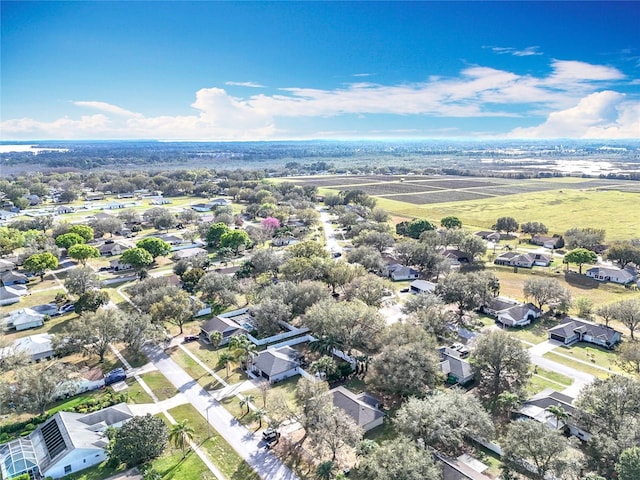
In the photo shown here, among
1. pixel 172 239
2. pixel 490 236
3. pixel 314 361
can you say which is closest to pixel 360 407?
pixel 314 361

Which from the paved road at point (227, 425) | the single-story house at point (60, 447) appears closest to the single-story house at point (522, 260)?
the paved road at point (227, 425)

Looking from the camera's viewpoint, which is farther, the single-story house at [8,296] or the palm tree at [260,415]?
the single-story house at [8,296]

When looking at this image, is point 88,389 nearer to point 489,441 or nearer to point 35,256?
point 489,441

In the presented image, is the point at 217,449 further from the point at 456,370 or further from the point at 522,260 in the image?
the point at 522,260

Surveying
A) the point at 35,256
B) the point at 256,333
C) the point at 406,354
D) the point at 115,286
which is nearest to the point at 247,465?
the point at 406,354

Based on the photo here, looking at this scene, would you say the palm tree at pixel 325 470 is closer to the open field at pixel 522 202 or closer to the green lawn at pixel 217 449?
the green lawn at pixel 217 449

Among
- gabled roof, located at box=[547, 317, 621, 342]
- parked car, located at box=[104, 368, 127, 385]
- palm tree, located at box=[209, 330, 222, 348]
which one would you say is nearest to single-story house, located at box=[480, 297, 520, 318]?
gabled roof, located at box=[547, 317, 621, 342]
